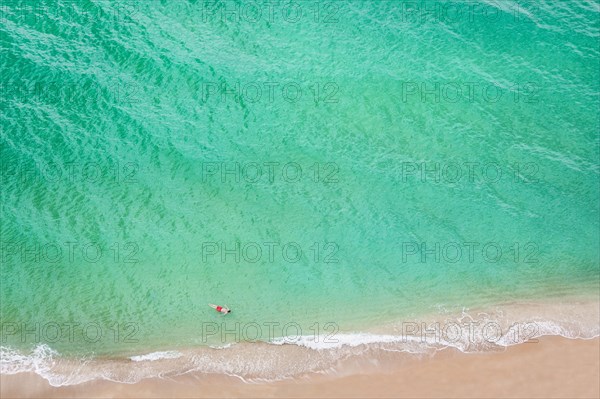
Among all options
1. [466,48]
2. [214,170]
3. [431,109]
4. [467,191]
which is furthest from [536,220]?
[214,170]

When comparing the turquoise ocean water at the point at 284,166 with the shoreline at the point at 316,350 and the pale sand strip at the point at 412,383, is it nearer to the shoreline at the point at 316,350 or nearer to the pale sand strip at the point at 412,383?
the shoreline at the point at 316,350

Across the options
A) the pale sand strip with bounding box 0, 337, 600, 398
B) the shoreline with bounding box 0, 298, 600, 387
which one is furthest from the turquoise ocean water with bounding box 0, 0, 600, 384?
the pale sand strip with bounding box 0, 337, 600, 398

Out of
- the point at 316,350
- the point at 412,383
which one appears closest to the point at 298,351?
the point at 316,350

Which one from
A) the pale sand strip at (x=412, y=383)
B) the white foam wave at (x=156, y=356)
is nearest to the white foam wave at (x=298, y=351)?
the white foam wave at (x=156, y=356)

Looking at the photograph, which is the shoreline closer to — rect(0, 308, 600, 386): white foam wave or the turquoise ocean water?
rect(0, 308, 600, 386): white foam wave

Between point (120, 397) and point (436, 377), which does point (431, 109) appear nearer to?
point (436, 377)
